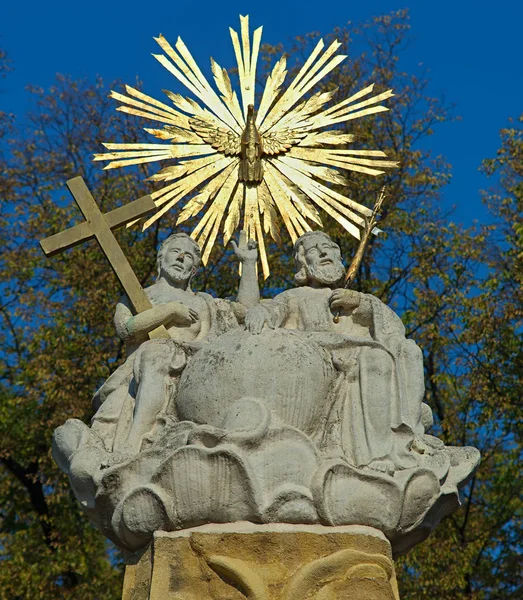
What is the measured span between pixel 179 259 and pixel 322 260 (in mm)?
918

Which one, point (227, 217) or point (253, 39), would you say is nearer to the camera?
point (227, 217)

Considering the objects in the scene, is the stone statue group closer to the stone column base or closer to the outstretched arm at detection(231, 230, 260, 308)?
the stone column base

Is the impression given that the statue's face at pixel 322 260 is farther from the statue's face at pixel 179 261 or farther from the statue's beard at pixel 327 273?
the statue's face at pixel 179 261

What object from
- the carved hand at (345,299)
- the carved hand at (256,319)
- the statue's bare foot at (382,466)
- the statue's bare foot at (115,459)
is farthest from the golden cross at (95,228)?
the statue's bare foot at (382,466)

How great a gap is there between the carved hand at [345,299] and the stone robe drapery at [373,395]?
0.15 meters

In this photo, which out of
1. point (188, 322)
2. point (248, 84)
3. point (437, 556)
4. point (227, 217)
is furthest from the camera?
point (437, 556)

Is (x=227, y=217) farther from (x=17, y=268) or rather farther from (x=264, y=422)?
(x=17, y=268)

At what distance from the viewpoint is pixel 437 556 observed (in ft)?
Result: 40.3

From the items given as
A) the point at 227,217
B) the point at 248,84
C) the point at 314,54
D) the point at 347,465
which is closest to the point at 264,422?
the point at 347,465

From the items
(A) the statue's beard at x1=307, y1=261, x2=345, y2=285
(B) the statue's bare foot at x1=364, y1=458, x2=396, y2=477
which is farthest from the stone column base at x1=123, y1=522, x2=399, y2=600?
(A) the statue's beard at x1=307, y1=261, x2=345, y2=285

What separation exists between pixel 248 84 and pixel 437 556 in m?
5.32

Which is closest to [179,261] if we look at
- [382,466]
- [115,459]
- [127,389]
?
[127,389]

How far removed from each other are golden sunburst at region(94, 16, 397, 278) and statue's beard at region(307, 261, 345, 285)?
1.28 meters

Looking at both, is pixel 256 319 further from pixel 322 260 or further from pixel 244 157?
pixel 244 157
